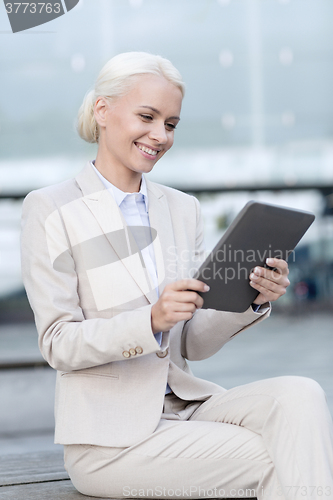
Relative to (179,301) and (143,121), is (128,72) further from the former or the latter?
(179,301)

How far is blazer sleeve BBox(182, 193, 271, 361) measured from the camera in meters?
1.58

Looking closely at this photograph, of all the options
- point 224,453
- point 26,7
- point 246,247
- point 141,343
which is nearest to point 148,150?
point 246,247

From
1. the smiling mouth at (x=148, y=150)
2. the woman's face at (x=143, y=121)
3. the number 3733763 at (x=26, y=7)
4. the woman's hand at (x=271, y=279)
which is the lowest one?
the number 3733763 at (x=26, y=7)

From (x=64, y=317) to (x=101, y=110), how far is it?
648mm

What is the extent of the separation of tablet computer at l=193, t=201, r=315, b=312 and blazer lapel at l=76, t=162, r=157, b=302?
10.0 inches

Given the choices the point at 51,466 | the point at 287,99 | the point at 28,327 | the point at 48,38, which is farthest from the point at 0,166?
the point at 51,466

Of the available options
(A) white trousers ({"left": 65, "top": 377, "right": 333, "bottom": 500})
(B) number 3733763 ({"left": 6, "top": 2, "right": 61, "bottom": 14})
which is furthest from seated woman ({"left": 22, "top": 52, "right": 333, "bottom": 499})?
(B) number 3733763 ({"left": 6, "top": 2, "right": 61, "bottom": 14})

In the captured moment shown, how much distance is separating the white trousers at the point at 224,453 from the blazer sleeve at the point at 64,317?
25 cm

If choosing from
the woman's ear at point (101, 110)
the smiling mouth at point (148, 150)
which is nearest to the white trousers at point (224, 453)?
the smiling mouth at point (148, 150)

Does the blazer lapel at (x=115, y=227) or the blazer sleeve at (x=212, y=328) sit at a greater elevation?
the blazer lapel at (x=115, y=227)

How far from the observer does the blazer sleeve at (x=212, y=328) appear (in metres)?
1.58

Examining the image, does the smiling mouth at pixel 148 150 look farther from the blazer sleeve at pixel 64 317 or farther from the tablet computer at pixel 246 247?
the tablet computer at pixel 246 247

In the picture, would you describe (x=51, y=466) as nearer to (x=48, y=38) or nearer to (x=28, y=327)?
(x=48, y=38)

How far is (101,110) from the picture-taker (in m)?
1.69
